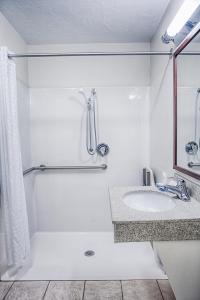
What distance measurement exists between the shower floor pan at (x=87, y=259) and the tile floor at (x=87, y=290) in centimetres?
6

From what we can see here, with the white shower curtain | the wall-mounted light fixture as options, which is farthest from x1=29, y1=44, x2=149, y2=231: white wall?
the wall-mounted light fixture

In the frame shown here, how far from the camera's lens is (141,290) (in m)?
1.66

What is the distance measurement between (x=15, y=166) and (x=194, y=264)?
145 cm

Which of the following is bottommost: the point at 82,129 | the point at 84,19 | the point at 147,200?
the point at 147,200

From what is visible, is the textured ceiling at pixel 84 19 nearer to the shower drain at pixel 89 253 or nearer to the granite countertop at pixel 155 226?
the granite countertop at pixel 155 226

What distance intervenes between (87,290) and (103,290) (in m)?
0.13

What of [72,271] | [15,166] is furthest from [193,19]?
[72,271]

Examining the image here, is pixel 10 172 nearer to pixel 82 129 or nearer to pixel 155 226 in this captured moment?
pixel 82 129

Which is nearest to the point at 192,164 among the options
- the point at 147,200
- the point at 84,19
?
the point at 147,200

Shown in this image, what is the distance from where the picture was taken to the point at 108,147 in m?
2.48

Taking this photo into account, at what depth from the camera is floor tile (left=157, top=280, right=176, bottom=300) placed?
62.4 inches

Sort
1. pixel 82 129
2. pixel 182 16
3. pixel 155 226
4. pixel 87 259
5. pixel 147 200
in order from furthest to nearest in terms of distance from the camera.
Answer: pixel 82 129
pixel 87 259
pixel 147 200
pixel 182 16
pixel 155 226

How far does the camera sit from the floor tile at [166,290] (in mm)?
1585

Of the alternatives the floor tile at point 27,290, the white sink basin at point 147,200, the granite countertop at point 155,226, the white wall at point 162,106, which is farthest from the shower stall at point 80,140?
the granite countertop at point 155,226
